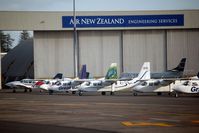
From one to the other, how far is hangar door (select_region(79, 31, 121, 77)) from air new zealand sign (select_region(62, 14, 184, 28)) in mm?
1809

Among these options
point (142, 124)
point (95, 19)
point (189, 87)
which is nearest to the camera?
point (142, 124)

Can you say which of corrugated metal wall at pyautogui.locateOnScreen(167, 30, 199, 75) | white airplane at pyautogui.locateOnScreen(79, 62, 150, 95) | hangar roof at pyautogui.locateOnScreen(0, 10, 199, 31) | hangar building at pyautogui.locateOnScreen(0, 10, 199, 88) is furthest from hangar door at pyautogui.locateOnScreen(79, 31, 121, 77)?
white airplane at pyautogui.locateOnScreen(79, 62, 150, 95)

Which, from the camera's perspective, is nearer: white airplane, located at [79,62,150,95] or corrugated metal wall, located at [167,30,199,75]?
white airplane, located at [79,62,150,95]

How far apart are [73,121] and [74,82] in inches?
1385

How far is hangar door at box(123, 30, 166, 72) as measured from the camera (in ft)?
230

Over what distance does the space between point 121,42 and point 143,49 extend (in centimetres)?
356

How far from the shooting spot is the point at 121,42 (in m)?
70.2

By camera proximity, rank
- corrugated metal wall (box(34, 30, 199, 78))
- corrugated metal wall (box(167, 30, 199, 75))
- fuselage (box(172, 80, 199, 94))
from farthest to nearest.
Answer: corrugated metal wall (box(34, 30, 199, 78)) < corrugated metal wall (box(167, 30, 199, 75)) < fuselage (box(172, 80, 199, 94))

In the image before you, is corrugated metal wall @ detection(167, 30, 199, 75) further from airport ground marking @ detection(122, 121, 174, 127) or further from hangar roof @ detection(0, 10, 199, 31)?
airport ground marking @ detection(122, 121, 174, 127)

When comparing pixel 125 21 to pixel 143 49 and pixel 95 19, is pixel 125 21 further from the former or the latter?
pixel 143 49

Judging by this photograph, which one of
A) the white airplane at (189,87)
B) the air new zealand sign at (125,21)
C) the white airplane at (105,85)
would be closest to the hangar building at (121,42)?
the air new zealand sign at (125,21)

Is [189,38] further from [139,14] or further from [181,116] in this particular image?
[181,116]

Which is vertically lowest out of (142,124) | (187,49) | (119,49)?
(142,124)

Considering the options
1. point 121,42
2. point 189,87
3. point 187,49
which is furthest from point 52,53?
point 189,87
